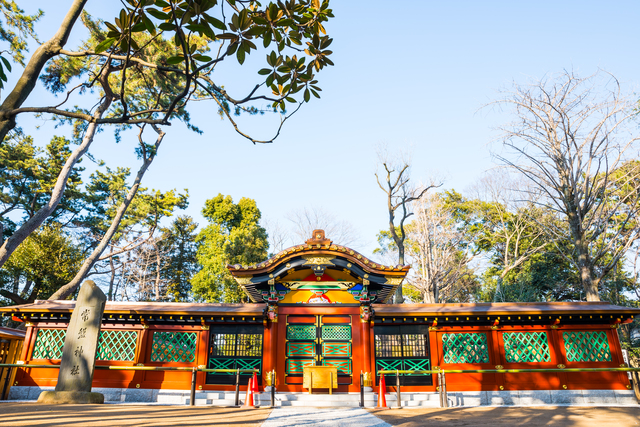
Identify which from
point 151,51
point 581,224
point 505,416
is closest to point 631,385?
point 581,224

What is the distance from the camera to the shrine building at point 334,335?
1190 centimetres

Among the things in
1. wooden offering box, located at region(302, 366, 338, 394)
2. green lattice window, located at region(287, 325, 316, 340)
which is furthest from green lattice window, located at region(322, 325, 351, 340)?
wooden offering box, located at region(302, 366, 338, 394)

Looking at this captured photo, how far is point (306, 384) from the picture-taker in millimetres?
11469

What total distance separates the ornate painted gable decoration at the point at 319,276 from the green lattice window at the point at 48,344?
6.22 metres

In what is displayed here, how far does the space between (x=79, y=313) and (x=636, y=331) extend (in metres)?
31.8

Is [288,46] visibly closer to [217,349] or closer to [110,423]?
[110,423]

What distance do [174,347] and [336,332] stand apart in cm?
540

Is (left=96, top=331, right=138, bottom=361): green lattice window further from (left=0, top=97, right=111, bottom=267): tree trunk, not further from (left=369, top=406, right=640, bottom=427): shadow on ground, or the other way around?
(left=369, top=406, right=640, bottom=427): shadow on ground

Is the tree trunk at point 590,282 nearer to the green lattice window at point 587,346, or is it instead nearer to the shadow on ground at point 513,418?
the green lattice window at point 587,346

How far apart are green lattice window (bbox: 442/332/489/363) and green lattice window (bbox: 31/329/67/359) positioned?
1267cm

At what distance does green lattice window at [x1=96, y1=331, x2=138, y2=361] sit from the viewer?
1238cm

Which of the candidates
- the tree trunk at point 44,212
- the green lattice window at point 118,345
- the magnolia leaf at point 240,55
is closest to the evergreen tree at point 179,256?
the tree trunk at point 44,212

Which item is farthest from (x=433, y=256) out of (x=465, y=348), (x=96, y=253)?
(x=96, y=253)

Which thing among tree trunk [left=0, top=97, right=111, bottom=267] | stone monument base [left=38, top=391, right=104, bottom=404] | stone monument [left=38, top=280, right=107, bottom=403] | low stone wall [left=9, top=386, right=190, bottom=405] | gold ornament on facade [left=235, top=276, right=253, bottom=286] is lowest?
low stone wall [left=9, top=386, right=190, bottom=405]
